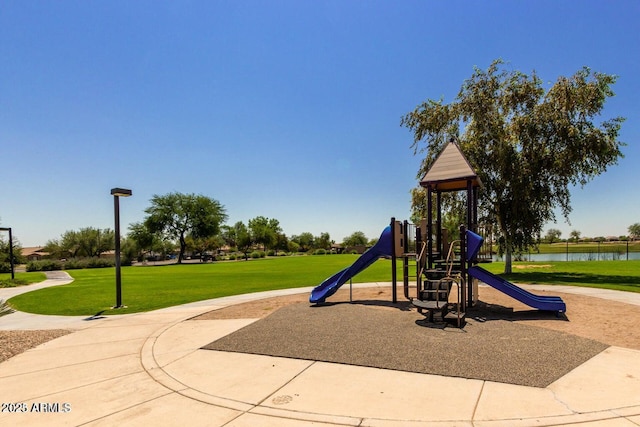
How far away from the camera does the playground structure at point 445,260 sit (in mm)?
9531

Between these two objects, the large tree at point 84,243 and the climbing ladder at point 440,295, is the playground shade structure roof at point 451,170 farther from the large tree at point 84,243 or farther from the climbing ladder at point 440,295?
the large tree at point 84,243

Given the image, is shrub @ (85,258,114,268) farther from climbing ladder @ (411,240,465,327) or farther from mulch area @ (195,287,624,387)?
climbing ladder @ (411,240,465,327)

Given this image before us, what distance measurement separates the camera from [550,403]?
4.43 metres

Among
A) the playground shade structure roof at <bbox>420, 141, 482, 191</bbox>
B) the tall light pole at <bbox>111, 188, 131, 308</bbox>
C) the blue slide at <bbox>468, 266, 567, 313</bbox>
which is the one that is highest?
the playground shade structure roof at <bbox>420, 141, 482, 191</bbox>

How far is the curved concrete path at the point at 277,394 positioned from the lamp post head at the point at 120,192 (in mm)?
6738

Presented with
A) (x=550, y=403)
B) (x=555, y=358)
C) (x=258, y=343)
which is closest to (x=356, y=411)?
(x=550, y=403)

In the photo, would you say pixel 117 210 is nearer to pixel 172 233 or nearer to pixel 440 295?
pixel 440 295

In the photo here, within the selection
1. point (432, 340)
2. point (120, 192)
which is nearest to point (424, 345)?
point (432, 340)

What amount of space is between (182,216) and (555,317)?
63.9m

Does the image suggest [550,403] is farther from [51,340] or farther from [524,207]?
[524,207]

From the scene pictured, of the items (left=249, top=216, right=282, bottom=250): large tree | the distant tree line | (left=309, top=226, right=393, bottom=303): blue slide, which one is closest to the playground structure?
(left=309, top=226, right=393, bottom=303): blue slide

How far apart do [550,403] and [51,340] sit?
10641mm

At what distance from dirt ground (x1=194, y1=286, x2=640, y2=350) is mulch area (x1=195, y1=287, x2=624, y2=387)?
0.18 ft

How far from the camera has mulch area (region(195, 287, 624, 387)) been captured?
19.0ft
